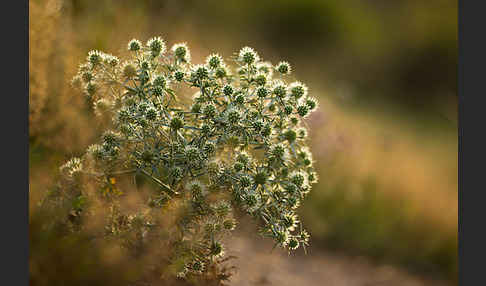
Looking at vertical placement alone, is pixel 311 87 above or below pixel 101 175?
above

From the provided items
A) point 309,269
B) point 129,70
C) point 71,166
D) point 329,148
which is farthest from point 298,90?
point 329,148

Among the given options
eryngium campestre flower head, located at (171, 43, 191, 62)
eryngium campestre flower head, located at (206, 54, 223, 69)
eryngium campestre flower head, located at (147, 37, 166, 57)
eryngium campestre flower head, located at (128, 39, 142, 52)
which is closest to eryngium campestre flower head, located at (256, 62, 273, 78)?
eryngium campestre flower head, located at (206, 54, 223, 69)

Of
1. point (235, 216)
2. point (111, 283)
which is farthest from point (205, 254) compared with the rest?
point (111, 283)

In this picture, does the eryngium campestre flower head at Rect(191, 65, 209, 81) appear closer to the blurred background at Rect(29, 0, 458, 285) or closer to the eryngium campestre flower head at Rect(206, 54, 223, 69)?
the eryngium campestre flower head at Rect(206, 54, 223, 69)

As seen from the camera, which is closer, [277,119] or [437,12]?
[277,119]

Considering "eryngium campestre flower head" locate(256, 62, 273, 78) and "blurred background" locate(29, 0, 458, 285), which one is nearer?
"eryngium campestre flower head" locate(256, 62, 273, 78)

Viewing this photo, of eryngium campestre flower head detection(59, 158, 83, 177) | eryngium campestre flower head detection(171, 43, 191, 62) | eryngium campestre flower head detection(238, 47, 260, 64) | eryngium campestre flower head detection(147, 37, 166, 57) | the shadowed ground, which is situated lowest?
eryngium campestre flower head detection(59, 158, 83, 177)

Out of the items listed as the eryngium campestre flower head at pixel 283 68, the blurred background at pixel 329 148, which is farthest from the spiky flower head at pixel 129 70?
the eryngium campestre flower head at pixel 283 68

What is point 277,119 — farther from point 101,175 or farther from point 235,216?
point 101,175

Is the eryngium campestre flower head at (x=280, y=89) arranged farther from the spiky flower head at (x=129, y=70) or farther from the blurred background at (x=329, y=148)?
the blurred background at (x=329, y=148)
